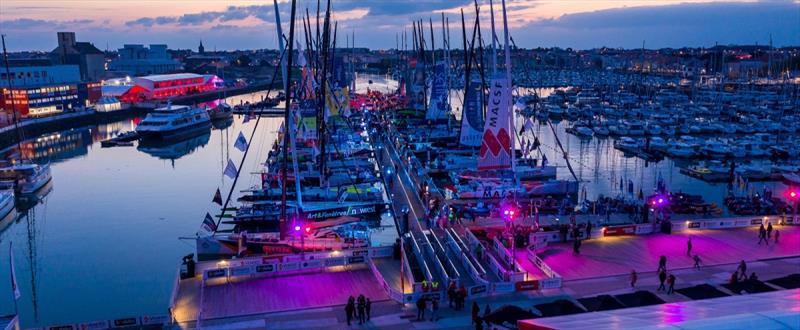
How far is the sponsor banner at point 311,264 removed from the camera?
19625 mm

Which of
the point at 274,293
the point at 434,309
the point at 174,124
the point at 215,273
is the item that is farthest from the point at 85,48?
the point at 434,309

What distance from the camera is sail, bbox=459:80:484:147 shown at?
3275 centimetres

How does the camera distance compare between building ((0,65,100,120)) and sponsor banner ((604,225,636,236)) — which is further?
building ((0,65,100,120))

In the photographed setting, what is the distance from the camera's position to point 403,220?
26.7 m

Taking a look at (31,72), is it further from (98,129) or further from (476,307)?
(476,307)

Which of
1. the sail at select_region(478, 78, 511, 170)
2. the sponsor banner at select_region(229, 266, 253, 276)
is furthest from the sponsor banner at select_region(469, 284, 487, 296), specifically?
the sail at select_region(478, 78, 511, 170)

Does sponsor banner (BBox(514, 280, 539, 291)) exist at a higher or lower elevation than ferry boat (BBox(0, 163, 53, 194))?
higher

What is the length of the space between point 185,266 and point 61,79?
7733 cm

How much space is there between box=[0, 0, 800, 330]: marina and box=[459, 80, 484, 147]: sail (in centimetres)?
16

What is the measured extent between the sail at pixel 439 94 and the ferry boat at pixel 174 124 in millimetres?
25562

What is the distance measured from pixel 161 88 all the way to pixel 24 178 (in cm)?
6768

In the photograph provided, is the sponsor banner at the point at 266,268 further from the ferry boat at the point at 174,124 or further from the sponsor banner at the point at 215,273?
the ferry boat at the point at 174,124

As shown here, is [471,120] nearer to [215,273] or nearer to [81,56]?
[215,273]

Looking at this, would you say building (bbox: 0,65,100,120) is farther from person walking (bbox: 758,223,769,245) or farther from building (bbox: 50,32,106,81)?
person walking (bbox: 758,223,769,245)
